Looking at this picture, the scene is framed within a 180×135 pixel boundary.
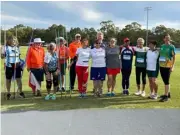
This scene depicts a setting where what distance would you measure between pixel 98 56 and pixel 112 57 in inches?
16.7

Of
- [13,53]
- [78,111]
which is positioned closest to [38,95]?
[13,53]

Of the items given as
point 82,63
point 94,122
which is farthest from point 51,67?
point 94,122

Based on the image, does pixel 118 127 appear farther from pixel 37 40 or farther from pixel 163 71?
pixel 37 40

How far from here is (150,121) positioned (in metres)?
6.74

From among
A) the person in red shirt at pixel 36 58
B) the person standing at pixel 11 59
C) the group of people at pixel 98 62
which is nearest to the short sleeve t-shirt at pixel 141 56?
the group of people at pixel 98 62

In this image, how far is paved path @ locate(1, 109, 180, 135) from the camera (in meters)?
6.01

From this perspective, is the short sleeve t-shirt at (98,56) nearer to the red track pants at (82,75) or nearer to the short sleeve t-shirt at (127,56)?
the red track pants at (82,75)

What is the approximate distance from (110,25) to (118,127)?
314 feet

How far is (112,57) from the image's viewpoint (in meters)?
9.88

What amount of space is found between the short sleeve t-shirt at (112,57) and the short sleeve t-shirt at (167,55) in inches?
52.5

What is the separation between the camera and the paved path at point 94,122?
6.01 metres

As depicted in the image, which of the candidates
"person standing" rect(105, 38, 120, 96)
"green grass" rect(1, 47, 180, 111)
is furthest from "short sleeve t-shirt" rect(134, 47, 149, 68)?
"green grass" rect(1, 47, 180, 111)

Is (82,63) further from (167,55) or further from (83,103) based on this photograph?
(167,55)

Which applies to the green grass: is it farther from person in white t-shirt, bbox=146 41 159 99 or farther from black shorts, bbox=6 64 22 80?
black shorts, bbox=6 64 22 80
